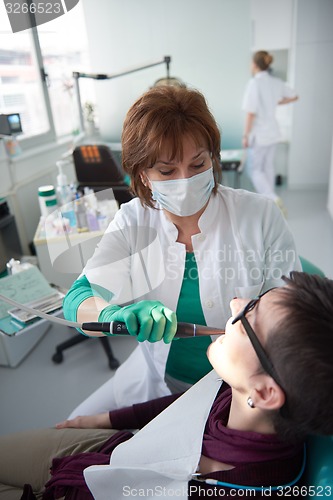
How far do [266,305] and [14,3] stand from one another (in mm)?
1438

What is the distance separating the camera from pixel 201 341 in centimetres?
103

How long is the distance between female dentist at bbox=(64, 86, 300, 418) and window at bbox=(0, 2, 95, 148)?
1.32m

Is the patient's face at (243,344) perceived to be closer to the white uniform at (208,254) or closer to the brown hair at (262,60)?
the white uniform at (208,254)

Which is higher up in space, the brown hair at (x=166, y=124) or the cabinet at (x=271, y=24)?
the cabinet at (x=271, y=24)

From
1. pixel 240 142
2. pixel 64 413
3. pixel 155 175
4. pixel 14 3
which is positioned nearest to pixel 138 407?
pixel 155 175

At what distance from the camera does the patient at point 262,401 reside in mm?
619

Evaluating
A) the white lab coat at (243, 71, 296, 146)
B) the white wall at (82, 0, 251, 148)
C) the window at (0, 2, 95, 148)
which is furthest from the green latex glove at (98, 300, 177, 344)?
the white lab coat at (243, 71, 296, 146)

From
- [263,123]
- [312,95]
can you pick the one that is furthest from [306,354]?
[312,95]

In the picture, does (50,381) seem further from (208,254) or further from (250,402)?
(250,402)

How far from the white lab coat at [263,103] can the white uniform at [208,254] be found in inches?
101

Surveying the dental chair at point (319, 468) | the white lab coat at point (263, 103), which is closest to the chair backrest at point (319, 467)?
the dental chair at point (319, 468)

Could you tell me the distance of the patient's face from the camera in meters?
0.68

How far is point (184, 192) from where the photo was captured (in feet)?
3.08

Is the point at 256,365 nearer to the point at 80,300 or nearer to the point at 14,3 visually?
the point at 80,300
